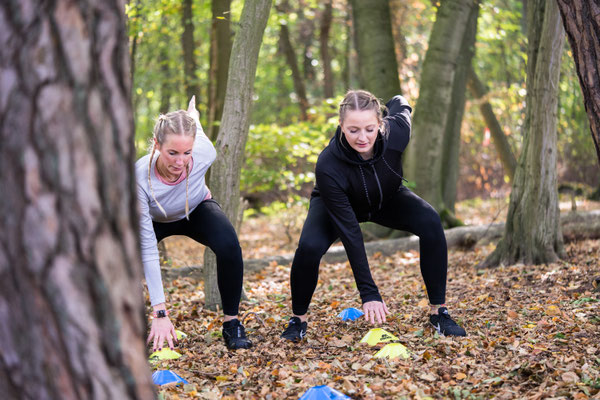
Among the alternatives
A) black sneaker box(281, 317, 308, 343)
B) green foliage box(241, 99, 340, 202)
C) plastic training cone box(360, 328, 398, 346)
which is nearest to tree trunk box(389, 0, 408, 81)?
green foliage box(241, 99, 340, 202)

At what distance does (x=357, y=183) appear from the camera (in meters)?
3.85

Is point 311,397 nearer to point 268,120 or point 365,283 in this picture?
point 365,283

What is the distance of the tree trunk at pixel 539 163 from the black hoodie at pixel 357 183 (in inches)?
93.9

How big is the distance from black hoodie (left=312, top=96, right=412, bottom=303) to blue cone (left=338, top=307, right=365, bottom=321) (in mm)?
813

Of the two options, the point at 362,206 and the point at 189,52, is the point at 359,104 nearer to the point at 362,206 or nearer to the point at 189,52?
the point at 362,206

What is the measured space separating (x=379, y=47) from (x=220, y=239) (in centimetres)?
540

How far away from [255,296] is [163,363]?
207cm

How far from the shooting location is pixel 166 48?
14664 millimetres

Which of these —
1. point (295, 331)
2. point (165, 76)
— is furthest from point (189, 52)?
point (295, 331)

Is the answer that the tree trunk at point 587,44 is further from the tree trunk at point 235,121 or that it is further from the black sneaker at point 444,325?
the tree trunk at point 235,121

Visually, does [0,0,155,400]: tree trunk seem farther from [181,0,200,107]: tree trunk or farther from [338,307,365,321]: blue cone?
[181,0,200,107]: tree trunk

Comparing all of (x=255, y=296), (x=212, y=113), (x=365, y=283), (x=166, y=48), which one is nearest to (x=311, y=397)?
(x=365, y=283)

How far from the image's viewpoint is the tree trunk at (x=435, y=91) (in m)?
7.95

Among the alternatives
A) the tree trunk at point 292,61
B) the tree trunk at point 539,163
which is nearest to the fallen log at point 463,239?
the tree trunk at point 539,163
